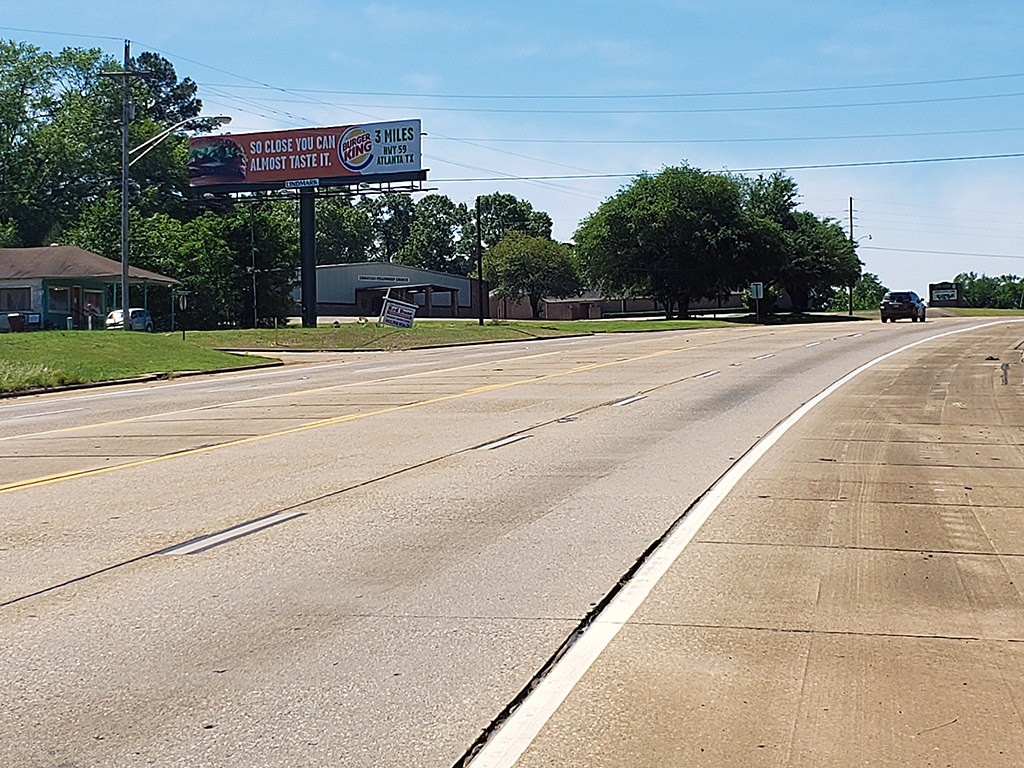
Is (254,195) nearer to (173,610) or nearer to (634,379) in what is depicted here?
(634,379)

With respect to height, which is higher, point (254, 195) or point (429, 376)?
point (254, 195)

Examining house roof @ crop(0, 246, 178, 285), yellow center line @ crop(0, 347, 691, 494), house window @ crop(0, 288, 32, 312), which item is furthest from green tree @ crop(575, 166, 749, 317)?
yellow center line @ crop(0, 347, 691, 494)

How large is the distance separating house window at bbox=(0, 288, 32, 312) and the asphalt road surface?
38111 millimetres

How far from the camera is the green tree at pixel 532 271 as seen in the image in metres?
107

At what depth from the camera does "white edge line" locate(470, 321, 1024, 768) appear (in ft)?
16.2

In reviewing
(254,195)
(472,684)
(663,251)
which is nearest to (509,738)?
(472,684)

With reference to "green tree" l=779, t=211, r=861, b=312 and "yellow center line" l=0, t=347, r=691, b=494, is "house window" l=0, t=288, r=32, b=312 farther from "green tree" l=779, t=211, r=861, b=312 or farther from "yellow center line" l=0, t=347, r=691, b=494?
"green tree" l=779, t=211, r=861, b=312

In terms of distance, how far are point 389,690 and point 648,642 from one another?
151cm

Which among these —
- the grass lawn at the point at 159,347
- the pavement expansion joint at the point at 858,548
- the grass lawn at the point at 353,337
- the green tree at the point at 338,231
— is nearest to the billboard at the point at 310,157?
the grass lawn at the point at 159,347

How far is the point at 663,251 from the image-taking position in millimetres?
83312

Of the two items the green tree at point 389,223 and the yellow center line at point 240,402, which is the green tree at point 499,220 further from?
the yellow center line at point 240,402

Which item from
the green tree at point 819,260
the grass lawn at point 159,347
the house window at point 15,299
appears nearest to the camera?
the grass lawn at point 159,347

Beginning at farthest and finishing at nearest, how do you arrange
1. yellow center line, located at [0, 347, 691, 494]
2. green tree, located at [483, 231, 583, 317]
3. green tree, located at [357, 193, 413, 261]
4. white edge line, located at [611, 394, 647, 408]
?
green tree, located at [357, 193, 413, 261] < green tree, located at [483, 231, 583, 317] < white edge line, located at [611, 394, 647, 408] < yellow center line, located at [0, 347, 691, 494]

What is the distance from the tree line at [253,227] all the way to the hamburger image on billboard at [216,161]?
1.94 m
